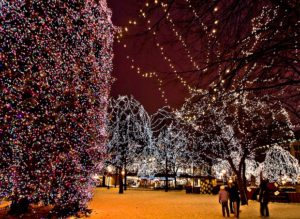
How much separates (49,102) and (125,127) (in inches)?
1156

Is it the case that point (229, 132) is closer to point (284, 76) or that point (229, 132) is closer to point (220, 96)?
point (284, 76)

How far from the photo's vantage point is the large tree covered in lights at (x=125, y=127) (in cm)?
3675

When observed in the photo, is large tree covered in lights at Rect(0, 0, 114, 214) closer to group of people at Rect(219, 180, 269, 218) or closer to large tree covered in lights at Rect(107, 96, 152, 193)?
group of people at Rect(219, 180, 269, 218)

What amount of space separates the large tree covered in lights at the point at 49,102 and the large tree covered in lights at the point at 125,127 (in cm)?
2351

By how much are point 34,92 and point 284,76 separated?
7412 millimetres

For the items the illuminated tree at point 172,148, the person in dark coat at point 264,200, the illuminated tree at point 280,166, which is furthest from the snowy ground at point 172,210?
the illuminated tree at point 172,148

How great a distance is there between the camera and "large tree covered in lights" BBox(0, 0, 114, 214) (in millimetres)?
8445

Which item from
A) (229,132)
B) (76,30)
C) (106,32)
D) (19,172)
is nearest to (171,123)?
(229,132)

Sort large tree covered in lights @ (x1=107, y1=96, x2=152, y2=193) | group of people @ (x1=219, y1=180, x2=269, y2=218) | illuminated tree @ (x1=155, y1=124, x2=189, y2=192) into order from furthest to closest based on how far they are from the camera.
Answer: illuminated tree @ (x1=155, y1=124, x2=189, y2=192), large tree covered in lights @ (x1=107, y1=96, x2=152, y2=193), group of people @ (x1=219, y1=180, x2=269, y2=218)

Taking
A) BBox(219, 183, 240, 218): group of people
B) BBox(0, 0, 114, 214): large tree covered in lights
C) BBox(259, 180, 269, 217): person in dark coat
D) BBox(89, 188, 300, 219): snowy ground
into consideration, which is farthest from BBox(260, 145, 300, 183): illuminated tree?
BBox(0, 0, 114, 214): large tree covered in lights

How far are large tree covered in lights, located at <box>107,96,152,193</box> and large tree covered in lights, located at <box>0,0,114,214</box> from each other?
77.1ft

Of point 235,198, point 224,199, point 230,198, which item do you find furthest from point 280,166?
point 224,199

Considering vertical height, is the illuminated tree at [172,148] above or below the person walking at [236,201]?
above

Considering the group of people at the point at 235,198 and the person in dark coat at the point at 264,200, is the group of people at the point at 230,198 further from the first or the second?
the person in dark coat at the point at 264,200
